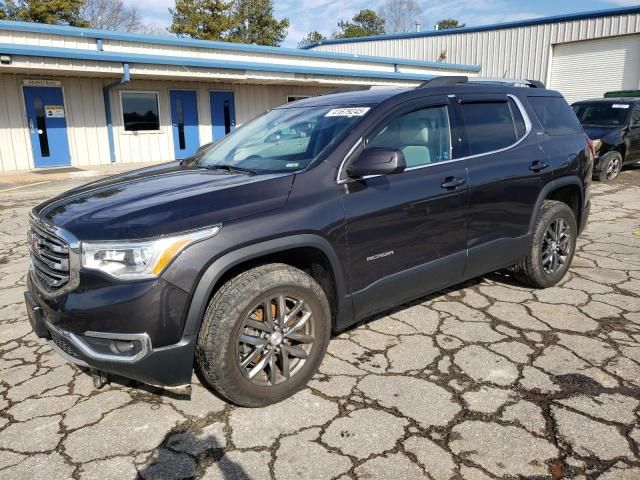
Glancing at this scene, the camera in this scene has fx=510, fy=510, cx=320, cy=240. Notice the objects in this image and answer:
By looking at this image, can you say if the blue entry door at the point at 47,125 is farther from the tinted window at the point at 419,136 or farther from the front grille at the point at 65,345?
the tinted window at the point at 419,136

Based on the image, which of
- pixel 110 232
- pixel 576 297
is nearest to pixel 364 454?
pixel 110 232

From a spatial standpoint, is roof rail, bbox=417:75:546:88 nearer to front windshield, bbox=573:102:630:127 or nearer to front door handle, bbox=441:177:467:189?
front door handle, bbox=441:177:467:189

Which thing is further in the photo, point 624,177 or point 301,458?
point 624,177

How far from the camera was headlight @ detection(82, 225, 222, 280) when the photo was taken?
2402 millimetres

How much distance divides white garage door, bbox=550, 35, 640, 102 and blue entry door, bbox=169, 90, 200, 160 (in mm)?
16760

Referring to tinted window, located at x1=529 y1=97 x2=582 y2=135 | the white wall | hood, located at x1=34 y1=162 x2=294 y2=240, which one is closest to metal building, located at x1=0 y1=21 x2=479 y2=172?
the white wall

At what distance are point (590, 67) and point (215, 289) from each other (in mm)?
25237

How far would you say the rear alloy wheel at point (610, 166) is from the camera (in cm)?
1117

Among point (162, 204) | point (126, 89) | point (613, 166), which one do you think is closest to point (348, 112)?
point (162, 204)

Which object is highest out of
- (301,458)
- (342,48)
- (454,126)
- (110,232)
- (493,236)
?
(342,48)

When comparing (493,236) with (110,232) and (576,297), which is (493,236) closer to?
(576,297)

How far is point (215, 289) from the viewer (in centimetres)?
268

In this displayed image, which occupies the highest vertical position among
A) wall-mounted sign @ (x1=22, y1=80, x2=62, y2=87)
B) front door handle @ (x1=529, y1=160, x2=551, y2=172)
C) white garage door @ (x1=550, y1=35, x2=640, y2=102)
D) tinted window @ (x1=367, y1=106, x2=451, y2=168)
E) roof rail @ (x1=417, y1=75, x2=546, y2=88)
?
white garage door @ (x1=550, y1=35, x2=640, y2=102)

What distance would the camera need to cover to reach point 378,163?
2.96 metres
